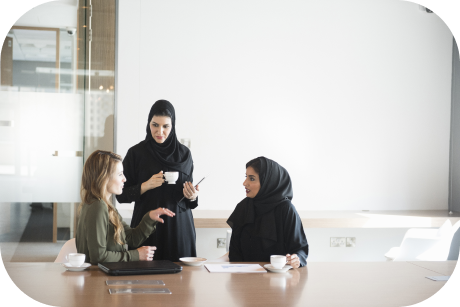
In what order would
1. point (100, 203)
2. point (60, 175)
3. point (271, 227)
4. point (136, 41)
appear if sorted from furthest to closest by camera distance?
point (136, 41) < point (60, 175) < point (271, 227) < point (100, 203)

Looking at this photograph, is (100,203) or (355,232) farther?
(355,232)

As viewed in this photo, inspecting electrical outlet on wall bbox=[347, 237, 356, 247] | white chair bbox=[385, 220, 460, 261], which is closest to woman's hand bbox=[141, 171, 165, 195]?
white chair bbox=[385, 220, 460, 261]

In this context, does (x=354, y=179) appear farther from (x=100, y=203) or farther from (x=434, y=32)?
(x=100, y=203)

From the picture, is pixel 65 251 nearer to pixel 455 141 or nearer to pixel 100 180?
pixel 100 180

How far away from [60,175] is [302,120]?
225cm

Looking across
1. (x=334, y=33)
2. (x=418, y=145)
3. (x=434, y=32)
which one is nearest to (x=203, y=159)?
(x=334, y=33)

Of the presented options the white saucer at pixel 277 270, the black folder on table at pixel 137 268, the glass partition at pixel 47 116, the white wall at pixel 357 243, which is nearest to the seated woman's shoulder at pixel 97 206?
the black folder on table at pixel 137 268

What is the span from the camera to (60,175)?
12.7 feet

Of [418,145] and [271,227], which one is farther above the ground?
[418,145]

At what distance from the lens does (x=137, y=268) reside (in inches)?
80.0

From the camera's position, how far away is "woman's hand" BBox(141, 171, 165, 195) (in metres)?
2.63

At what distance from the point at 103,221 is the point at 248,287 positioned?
2.32ft

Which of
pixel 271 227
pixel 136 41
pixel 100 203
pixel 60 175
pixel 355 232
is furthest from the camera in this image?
pixel 355 232

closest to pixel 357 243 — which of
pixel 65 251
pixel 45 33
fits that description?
pixel 65 251
